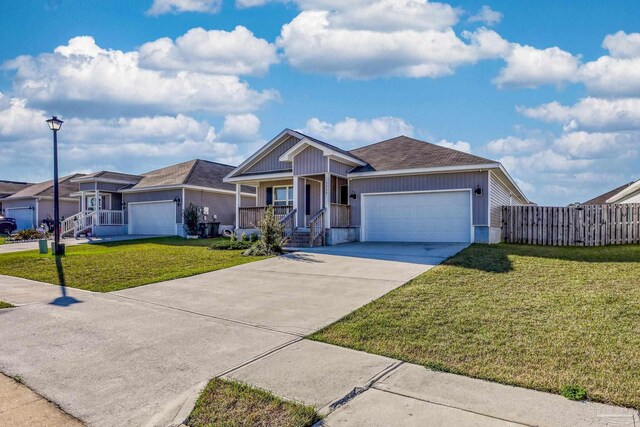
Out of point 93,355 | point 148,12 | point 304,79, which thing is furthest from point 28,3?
point 93,355

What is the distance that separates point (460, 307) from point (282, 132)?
1461 cm

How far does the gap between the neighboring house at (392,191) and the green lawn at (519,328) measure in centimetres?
700

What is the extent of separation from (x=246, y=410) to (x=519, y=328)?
12.5 feet

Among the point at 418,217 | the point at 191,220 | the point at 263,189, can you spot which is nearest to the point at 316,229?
the point at 418,217

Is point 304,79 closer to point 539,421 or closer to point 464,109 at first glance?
point 464,109

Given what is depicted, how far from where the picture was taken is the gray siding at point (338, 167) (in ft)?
55.7

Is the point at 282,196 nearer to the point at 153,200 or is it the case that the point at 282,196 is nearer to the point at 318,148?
the point at 318,148

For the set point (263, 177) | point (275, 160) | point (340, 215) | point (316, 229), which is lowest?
point (316, 229)

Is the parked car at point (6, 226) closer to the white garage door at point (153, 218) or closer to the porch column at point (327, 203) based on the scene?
the white garage door at point (153, 218)

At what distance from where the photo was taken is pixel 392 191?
17109mm

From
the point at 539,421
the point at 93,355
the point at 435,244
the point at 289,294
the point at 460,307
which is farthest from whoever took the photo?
the point at 435,244

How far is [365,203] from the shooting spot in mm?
17891

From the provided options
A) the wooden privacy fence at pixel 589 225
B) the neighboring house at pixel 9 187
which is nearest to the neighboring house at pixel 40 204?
the neighboring house at pixel 9 187

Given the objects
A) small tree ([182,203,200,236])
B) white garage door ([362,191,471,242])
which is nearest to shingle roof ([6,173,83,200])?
small tree ([182,203,200,236])
